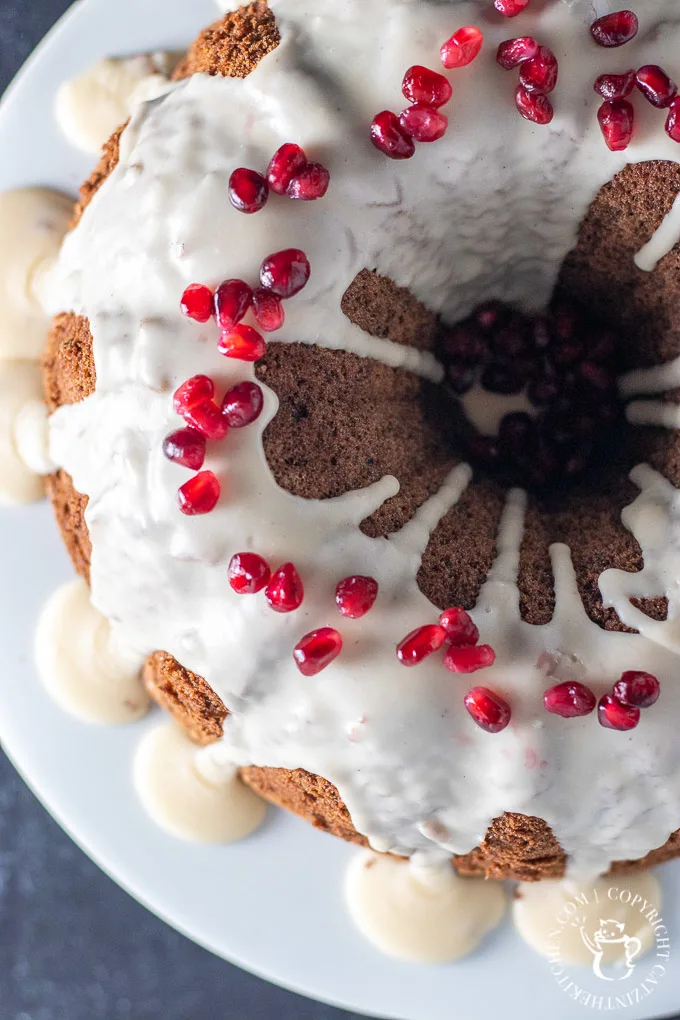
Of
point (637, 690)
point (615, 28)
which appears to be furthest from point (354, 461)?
point (615, 28)

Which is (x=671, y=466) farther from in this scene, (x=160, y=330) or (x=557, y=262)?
(x=160, y=330)

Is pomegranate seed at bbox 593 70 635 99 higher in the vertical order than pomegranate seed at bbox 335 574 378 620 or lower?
higher

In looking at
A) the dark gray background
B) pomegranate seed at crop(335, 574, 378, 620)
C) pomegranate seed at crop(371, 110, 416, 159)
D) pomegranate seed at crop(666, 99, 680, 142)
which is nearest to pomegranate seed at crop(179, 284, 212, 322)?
pomegranate seed at crop(371, 110, 416, 159)

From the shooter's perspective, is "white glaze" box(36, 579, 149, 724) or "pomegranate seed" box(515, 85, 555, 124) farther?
"white glaze" box(36, 579, 149, 724)

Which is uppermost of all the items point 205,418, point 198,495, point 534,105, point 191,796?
point 534,105

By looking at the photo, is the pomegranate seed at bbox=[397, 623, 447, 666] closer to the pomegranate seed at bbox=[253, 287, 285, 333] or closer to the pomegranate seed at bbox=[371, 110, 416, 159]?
the pomegranate seed at bbox=[253, 287, 285, 333]

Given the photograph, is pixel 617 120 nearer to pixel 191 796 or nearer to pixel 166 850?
pixel 191 796

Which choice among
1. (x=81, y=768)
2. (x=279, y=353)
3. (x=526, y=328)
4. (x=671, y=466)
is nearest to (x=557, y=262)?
(x=526, y=328)

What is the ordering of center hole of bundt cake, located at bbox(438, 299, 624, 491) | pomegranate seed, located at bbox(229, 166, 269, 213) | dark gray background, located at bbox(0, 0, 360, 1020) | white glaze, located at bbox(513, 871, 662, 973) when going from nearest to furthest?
pomegranate seed, located at bbox(229, 166, 269, 213), white glaze, located at bbox(513, 871, 662, 973), center hole of bundt cake, located at bbox(438, 299, 624, 491), dark gray background, located at bbox(0, 0, 360, 1020)
